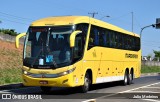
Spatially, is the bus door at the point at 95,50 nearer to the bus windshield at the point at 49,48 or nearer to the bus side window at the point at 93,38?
the bus side window at the point at 93,38

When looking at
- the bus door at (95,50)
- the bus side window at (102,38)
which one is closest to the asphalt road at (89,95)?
the bus door at (95,50)

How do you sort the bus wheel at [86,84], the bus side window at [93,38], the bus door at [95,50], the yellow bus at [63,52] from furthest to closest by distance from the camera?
1. the bus door at [95,50]
2. the bus side window at [93,38]
3. the bus wheel at [86,84]
4. the yellow bus at [63,52]

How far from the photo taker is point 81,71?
18.4 metres

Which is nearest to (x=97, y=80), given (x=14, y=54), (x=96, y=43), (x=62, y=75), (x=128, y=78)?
(x=96, y=43)

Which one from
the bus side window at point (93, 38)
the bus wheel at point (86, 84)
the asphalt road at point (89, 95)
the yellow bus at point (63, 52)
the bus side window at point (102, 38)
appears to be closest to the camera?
the asphalt road at point (89, 95)

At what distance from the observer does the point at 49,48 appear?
693 inches

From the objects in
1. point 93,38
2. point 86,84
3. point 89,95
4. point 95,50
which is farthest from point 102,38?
point 89,95

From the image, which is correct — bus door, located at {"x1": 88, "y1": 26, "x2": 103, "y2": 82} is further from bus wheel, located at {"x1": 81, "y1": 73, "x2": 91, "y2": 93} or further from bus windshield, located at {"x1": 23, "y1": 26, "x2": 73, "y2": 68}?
bus windshield, located at {"x1": 23, "y1": 26, "x2": 73, "y2": 68}

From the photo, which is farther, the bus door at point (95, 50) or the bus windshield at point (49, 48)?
the bus door at point (95, 50)

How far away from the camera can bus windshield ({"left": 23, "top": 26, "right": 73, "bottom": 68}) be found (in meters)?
17.4

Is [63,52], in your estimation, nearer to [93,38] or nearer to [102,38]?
[93,38]

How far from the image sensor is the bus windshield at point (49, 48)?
17.4 m

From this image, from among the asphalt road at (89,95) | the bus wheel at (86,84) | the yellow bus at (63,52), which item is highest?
the yellow bus at (63,52)

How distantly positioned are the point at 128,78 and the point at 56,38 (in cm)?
1073
